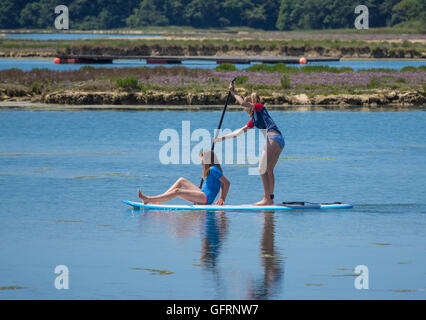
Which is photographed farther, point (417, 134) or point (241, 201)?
point (417, 134)

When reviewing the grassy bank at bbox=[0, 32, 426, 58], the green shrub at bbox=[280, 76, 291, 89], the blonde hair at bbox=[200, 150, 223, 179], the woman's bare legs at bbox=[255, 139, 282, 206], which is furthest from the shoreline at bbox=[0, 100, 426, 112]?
the grassy bank at bbox=[0, 32, 426, 58]

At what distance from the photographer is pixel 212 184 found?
15805mm

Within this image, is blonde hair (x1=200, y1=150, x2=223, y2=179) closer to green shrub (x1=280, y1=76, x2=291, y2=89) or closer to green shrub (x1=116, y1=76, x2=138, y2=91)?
green shrub (x1=116, y1=76, x2=138, y2=91)

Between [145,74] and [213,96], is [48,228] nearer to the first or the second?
[213,96]

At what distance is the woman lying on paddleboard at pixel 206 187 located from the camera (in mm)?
15680

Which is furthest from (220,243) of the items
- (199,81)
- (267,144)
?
(199,81)

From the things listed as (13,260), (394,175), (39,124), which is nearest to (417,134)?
(394,175)

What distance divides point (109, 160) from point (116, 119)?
12.6 meters

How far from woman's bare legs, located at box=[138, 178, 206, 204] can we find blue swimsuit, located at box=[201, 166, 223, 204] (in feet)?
0.28

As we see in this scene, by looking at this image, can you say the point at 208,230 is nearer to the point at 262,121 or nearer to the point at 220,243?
the point at 220,243

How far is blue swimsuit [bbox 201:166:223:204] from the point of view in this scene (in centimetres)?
1562

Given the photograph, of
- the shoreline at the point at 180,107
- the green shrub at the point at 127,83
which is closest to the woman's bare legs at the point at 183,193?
the shoreline at the point at 180,107

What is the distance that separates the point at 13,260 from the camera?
1223cm

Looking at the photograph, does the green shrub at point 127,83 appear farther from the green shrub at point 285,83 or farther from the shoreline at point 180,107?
the green shrub at point 285,83
